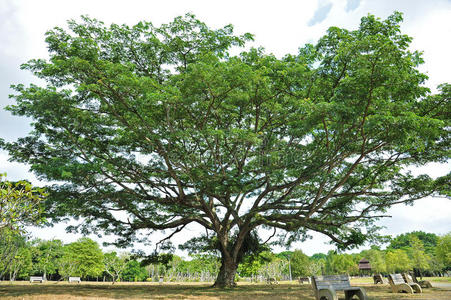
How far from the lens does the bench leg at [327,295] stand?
257 inches

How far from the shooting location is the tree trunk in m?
13.0

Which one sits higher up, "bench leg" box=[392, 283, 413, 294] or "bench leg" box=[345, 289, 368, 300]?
"bench leg" box=[345, 289, 368, 300]

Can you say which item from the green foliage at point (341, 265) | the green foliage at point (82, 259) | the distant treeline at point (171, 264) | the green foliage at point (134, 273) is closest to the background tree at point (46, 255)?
the distant treeline at point (171, 264)

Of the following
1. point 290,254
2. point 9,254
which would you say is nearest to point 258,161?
point 9,254

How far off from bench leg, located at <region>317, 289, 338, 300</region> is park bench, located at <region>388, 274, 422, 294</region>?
4.36m

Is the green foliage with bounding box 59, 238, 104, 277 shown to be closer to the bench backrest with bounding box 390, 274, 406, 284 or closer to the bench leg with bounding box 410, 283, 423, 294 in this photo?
the bench backrest with bounding box 390, 274, 406, 284

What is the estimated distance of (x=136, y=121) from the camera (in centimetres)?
921

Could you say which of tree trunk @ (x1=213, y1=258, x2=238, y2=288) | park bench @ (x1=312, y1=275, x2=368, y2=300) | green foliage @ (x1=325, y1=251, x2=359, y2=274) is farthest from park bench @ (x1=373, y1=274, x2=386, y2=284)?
green foliage @ (x1=325, y1=251, x2=359, y2=274)

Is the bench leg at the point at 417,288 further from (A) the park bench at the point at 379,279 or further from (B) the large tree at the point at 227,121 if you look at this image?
(A) the park bench at the point at 379,279

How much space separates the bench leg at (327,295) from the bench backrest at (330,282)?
0.17m

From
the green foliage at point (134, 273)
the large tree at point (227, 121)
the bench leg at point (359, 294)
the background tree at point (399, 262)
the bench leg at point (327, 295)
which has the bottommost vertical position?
the green foliage at point (134, 273)

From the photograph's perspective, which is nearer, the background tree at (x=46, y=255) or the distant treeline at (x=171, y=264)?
the distant treeline at (x=171, y=264)

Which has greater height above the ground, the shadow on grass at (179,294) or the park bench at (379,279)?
the shadow on grass at (179,294)

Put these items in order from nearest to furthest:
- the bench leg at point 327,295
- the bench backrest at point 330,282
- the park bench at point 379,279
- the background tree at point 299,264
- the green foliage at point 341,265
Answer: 1. the bench leg at point 327,295
2. the bench backrest at point 330,282
3. the park bench at point 379,279
4. the background tree at point 299,264
5. the green foliage at point 341,265
